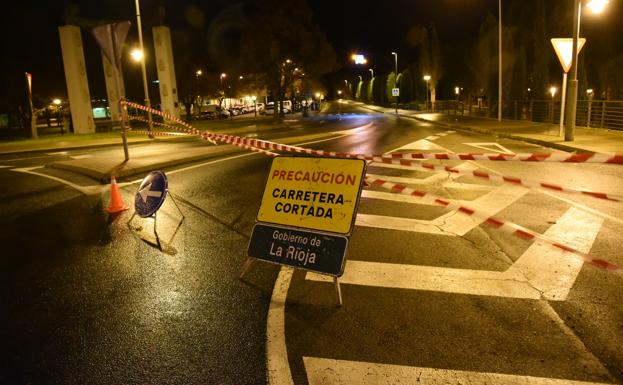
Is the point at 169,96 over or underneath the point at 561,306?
over

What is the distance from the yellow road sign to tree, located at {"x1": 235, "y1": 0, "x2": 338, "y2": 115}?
41916mm

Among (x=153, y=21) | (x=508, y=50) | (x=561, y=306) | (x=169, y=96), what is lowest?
(x=561, y=306)

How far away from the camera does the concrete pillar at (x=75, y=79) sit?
104 feet

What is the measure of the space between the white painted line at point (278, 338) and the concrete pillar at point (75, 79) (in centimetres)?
3174

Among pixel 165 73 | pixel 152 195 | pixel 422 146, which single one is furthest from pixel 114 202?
pixel 165 73

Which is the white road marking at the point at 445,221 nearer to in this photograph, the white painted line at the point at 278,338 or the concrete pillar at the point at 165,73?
the white painted line at the point at 278,338

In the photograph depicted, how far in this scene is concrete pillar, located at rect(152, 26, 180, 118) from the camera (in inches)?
1390

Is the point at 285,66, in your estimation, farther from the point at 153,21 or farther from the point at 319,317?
the point at 319,317

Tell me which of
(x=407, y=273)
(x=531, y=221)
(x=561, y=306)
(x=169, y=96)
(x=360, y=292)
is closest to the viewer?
(x=561, y=306)

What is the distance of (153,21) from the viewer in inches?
1601

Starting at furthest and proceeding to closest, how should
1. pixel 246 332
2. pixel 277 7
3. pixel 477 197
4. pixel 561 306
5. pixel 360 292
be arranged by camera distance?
pixel 277 7
pixel 477 197
pixel 360 292
pixel 561 306
pixel 246 332

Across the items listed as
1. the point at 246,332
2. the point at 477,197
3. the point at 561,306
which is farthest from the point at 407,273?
the point at 477,197

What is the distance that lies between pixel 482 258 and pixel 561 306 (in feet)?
4.51

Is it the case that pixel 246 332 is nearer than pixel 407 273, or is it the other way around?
pixel 246 332
